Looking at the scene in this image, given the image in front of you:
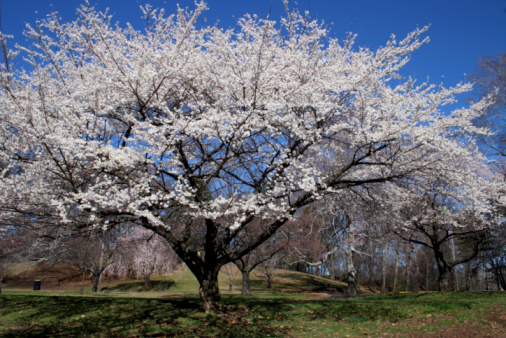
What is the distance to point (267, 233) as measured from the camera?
832 centimetres

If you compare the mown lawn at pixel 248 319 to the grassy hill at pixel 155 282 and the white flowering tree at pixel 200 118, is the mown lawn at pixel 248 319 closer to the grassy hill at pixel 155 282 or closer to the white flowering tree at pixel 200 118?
the white flowering tree at pixel 200 118

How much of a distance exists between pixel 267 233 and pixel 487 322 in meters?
5.57

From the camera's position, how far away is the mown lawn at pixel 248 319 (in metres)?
6.54

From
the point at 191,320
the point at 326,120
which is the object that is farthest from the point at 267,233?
the point at 326,120

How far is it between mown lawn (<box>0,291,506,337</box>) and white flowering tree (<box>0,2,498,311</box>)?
3.99 feet

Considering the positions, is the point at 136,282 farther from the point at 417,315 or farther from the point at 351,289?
the point at 417,315

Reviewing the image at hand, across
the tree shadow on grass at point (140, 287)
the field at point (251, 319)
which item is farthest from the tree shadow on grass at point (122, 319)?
the tree shadow on grass at point (140, 287)

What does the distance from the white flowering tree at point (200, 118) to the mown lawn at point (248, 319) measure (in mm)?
1217

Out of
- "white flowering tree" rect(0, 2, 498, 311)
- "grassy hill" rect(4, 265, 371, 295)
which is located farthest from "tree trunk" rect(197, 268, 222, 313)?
"grassy hill" rect(4, 265, 371, 295)

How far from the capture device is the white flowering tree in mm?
6570

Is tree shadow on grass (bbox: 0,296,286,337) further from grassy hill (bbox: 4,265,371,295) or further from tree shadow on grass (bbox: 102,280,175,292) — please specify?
tree shadow on grass (bbox: 102,280,175,292)

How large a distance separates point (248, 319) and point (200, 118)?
4862mm

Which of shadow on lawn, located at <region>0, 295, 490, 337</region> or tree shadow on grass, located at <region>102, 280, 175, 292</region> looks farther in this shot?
tree shadow on grass, located at <region>102, 280, 175, 292</region>

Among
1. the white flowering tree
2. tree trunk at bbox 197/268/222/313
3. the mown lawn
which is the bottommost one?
the mown lawn
